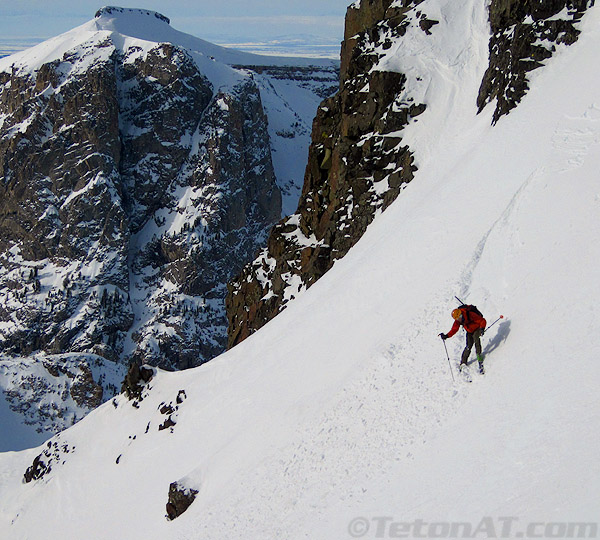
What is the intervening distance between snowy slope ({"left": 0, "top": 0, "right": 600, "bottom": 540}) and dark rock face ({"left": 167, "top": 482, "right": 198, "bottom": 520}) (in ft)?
0.83

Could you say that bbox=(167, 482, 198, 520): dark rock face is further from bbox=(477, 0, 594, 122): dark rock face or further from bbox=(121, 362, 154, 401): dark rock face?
bbox=(477, 0, 594, 122): dark rock face

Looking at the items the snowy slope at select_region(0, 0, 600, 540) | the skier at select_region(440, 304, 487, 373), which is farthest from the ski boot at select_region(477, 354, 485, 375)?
the snowy slope at select_region(0, 0, 600, 540)

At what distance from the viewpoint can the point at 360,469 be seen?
13188mm

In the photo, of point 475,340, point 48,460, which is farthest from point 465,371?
point 48,460

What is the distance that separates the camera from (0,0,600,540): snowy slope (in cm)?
1079

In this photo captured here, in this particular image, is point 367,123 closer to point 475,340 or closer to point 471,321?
point 471,321

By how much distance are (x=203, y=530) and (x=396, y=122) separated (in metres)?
28.1

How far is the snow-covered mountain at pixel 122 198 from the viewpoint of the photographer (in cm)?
14650

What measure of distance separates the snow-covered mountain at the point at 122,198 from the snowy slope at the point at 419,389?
391ft

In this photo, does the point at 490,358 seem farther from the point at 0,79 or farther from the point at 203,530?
the point at 0,79

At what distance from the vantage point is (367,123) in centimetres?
3853

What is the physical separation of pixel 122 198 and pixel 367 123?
131461 mm

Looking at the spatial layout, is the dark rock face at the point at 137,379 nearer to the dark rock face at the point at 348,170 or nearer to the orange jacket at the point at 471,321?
the dark rock face at the point at 348,170

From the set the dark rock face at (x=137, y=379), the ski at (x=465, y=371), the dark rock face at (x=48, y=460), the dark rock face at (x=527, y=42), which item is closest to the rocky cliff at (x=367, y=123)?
the dark rock face at (x=527, y=42)
